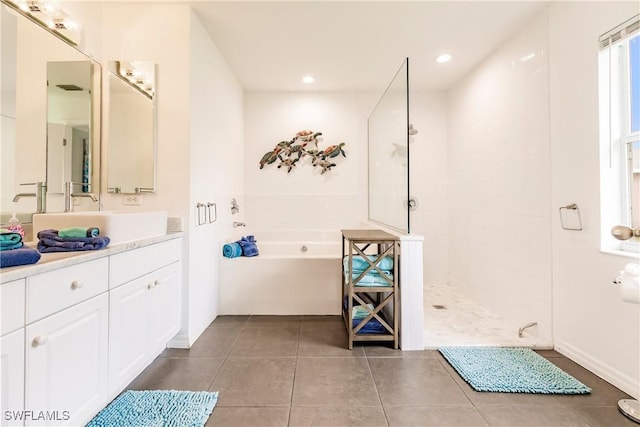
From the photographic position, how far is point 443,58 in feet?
10.1

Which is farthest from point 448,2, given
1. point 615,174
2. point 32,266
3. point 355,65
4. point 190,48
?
point 32,266

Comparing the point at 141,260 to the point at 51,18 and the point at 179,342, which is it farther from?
the point at 51,18

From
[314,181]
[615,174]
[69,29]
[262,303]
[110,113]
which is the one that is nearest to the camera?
[615,174]

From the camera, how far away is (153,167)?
7.39 feet

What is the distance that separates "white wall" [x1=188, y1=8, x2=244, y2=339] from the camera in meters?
2.36

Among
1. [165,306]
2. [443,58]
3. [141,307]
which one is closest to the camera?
[141,307]

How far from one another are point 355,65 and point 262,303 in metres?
2.67

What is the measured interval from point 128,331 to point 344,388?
Result: 126 cm

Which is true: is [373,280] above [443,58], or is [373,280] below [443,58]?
below

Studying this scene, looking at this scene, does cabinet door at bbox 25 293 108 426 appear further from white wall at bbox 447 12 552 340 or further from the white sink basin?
white wall at bbox 447 12 552 340

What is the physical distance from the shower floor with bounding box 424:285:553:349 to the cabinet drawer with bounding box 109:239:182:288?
6.56 feet

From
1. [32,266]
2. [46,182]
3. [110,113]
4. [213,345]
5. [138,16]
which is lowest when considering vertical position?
[213,345]

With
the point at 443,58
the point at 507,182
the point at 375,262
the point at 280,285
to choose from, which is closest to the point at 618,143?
the point at 507,182

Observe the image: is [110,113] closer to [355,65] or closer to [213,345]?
[213,345]
